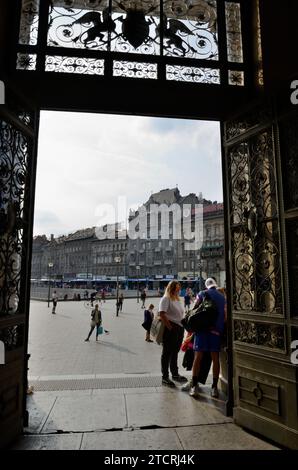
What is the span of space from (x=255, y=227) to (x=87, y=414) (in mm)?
3184

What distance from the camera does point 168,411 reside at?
14.3ft

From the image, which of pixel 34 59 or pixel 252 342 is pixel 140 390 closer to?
pixel 252 342

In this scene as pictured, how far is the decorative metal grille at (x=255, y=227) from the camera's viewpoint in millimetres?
3871

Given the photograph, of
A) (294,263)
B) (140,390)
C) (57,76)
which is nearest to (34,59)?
(57,76)

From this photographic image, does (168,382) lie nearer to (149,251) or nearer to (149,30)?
(149,30)

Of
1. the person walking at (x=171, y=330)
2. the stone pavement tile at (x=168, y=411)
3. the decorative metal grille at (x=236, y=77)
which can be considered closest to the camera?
the stone pavement tile at (x=168, y=411)

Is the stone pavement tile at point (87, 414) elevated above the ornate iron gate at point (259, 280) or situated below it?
below

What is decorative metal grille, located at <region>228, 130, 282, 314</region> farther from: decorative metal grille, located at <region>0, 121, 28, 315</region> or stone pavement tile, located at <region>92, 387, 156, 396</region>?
decorative metal grille, located at <region>0, 121, 28, 315</region>

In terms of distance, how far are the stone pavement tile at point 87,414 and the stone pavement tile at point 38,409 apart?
0.07 meters

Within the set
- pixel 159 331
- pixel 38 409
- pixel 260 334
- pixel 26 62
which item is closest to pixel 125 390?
pixel 159 331

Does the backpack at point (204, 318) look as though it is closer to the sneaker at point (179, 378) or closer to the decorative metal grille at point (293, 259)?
the sneaker at point (179, 378)

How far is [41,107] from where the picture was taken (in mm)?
4430

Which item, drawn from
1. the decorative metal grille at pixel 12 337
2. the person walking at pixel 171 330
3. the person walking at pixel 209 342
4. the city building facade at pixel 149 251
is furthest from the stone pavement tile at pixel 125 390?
the city building facade at pixel 149 251
